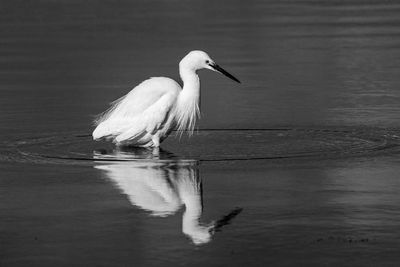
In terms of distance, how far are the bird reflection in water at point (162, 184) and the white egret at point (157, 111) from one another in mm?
385

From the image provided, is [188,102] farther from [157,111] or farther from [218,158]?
[218,158]

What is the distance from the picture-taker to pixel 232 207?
33.1 feet

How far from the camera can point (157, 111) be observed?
558 inches

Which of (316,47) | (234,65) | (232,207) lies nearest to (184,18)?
(316,47)

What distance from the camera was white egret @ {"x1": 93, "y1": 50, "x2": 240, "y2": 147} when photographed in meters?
14.2

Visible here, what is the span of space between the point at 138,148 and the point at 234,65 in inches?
278

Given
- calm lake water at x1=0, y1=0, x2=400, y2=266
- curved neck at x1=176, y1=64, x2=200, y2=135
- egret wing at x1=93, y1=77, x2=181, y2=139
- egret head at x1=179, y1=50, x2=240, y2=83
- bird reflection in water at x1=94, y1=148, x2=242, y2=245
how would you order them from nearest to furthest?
calm lake water at x1=0, y1=0, x2=400, y2=266, bird reflection in water at x1=94, y1=148, x2=242, y2=245, egret wing at x1=93, y1=77, x2=181, y2=139, curved neck at x1=176, y1=64, x2=200, y2=135, egret head at x1=179, y1=50, x2=240, y2=83

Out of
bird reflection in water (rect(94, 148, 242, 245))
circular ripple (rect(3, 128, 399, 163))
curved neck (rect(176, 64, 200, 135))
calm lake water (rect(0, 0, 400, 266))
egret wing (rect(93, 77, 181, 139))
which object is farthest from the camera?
curved neck (rect(176, 64, 200, 135))

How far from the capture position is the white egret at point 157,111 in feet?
46.5

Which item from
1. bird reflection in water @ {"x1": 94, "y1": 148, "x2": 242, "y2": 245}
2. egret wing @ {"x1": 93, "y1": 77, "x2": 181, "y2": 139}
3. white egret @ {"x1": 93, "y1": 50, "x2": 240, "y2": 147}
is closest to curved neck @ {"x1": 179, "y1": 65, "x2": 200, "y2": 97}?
white egret @ {"x1": 93, "y1": 50, "x2": 240, "y2": 147}

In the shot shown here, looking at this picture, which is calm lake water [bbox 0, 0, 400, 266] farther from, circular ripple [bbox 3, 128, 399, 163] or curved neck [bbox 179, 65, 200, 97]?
curved neck [bbox 179, 65, 200, 97]

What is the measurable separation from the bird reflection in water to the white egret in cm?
38

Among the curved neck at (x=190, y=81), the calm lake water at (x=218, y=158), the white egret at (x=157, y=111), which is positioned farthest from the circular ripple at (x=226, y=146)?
the curved neck at (x=190, y=81)

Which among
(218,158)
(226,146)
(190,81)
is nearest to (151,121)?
(190,81)
